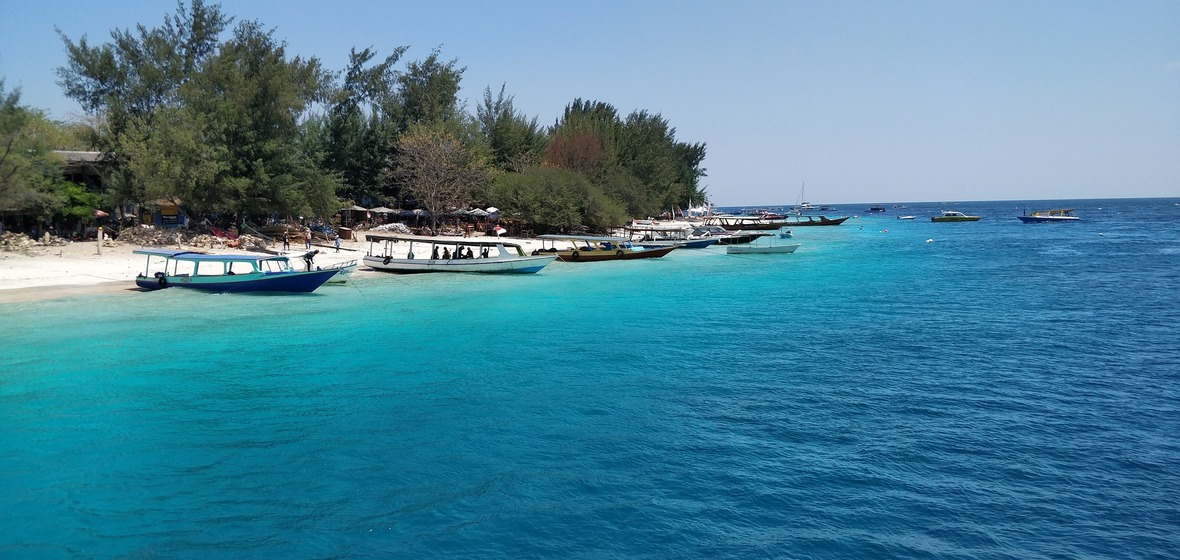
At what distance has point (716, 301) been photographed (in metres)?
27.2

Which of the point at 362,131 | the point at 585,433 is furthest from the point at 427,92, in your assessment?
the point at 585,433

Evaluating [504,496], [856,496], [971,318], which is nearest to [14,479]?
[504,496]

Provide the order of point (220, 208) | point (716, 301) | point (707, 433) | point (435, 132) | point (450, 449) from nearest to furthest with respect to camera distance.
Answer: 1. point (450, 449)
2. point (707, 433)
3. point (716, 301)
4. point (220, 208)
5. point (435, 132)

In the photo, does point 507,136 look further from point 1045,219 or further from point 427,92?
point 1045,219

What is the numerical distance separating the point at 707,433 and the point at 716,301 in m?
15.7

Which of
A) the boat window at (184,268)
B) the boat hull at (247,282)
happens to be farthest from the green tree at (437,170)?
the boat hull at (247,282)

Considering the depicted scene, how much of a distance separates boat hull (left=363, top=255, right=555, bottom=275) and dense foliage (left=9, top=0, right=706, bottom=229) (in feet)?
29.1

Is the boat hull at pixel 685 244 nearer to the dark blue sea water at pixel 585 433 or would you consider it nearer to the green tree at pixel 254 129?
the green tree at pixel 254 129

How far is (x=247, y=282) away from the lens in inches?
1060

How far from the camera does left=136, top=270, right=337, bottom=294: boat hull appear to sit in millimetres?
26797

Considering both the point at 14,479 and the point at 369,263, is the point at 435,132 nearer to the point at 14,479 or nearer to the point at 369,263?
the point at 369,263

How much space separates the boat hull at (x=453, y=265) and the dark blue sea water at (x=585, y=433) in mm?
10186

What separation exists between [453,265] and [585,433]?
24056mm

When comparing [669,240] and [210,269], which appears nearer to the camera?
[210,269]
